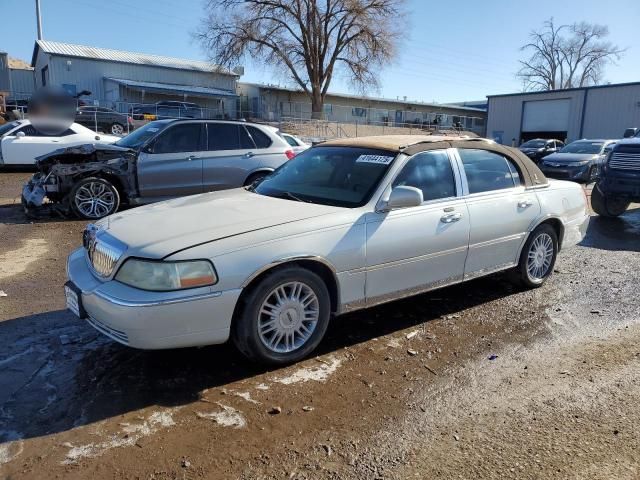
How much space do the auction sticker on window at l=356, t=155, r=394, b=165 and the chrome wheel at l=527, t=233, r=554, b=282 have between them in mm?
2023

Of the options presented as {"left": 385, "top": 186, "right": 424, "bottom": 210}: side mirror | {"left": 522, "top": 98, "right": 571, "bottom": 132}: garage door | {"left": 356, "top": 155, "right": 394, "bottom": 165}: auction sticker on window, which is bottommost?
{"left": 385, "top": 186, "right": 424, "bottom": 210}: side mirror

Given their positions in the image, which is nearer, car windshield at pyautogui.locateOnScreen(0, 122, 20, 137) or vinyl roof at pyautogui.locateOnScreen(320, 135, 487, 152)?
vinyl roof at pyautogui.locateOnScreen(320, 135, 487, 152)

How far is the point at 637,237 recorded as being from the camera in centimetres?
880

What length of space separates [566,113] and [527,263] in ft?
128

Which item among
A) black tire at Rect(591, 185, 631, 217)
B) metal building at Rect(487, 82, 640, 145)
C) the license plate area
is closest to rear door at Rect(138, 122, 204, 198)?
the license plate area

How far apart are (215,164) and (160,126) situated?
4.15 ft

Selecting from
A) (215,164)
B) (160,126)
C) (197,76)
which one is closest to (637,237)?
(215,164)

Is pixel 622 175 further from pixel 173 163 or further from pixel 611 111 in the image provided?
pixel 611 111

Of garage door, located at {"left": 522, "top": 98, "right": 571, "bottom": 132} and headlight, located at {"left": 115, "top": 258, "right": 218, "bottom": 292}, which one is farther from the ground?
garage door, located at {"left": 522, "top": 98, "right": 571, "bottom": 132}

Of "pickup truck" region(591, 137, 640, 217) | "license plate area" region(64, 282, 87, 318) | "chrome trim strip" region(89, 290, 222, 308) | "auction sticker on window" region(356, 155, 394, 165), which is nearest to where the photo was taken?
"chrome trim strip" region(89, 290, 222, 308)

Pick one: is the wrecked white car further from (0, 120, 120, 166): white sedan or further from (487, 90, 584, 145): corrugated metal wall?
(487, 90, 584, 145): corrugated metal wall

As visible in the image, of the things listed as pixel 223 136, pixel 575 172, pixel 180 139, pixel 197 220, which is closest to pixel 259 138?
pixel 223 136

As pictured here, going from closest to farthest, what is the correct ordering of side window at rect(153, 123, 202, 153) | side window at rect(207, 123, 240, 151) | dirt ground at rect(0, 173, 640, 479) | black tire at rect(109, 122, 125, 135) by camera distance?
dirt ground at rect(0, 173, 640, 479) → side window at rect(153, 123, 202, 153) → side window at rect(207, 123, 240, 151) → black tire at rect(109, 122, 125, 135)

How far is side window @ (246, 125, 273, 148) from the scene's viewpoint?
972cm
